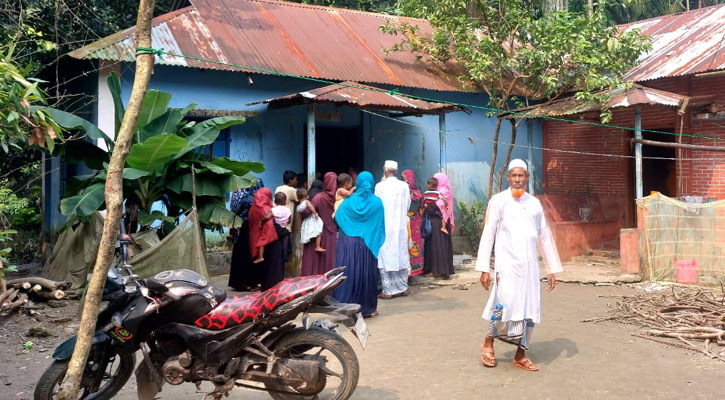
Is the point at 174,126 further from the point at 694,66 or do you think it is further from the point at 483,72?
the point at 694,66

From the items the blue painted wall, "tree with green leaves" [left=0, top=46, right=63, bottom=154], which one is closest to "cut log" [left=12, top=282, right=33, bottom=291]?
the blue painted wall

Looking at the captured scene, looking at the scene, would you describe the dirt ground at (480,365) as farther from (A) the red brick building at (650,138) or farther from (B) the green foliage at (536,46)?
(B) the green foliage at (536,46)

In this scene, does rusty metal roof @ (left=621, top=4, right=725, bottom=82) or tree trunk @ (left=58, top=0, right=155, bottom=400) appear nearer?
tree trunk @ (left=58, top=0, right=155, bottom=400)

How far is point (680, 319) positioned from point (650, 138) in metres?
7.72

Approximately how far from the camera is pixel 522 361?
5.92 meters

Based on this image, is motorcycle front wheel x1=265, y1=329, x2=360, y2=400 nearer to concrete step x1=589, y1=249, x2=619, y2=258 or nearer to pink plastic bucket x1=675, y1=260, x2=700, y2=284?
pink plastic bucket x1=675, y1=260, x2=700, y2=284

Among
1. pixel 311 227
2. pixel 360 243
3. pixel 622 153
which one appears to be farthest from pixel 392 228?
pixel 622 153

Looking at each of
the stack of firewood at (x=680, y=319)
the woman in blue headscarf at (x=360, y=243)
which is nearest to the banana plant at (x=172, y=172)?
the woman in blue headscarf at (x=360, y=243)

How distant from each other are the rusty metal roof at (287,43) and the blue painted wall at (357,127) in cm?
31

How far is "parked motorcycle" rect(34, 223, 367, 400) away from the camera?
175 inches

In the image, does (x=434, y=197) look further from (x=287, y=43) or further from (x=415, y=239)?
(x=287, y=43)

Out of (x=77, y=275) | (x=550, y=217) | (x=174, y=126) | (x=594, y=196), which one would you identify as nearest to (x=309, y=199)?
(x=174, y=126)

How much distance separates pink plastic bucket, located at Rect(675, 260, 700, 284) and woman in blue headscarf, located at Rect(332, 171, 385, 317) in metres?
4.57

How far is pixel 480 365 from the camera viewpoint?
6.02 m
